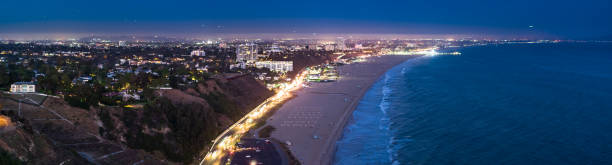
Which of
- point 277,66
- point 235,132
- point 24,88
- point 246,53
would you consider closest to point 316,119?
point 235,132

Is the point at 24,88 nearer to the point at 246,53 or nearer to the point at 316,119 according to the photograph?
the point at 316,119

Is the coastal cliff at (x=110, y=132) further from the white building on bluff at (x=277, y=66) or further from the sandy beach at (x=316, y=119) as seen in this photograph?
the white building on bluff at (x=277, y=66)

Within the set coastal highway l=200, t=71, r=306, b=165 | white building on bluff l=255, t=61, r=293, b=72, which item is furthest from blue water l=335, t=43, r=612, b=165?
white building on bluff l=255, t=61, r=293, b=72

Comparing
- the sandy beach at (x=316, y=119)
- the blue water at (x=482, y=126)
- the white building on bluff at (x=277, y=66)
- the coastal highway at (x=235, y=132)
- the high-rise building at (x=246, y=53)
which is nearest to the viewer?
the blue water at (x=482, y=126)

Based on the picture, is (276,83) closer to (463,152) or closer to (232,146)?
(232,146)

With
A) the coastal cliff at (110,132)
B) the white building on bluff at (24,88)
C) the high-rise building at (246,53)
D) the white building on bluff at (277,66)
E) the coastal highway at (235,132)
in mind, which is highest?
the high-rise building at (246,53)

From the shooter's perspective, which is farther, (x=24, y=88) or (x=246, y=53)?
(x=246, y=53)

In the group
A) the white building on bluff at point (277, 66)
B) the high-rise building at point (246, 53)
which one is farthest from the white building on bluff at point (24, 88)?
the high-rise building at point (246, 53)
